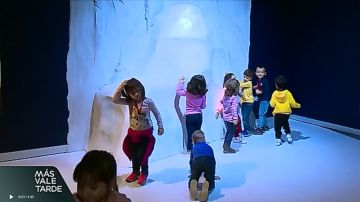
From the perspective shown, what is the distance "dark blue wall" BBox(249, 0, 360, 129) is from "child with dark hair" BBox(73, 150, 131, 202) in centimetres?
412

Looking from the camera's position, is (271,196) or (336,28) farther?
(336,28)

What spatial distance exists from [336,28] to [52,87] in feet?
11.1

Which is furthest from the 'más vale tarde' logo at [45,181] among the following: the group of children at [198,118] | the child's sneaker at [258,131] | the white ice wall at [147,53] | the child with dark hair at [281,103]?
the child's sneaker at [258,131]

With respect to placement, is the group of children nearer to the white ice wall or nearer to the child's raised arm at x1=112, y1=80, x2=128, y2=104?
the child's raised arm at x1=112, y1=80, x2=128, y2=104

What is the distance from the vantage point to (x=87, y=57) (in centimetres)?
469

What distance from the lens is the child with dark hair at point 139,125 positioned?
147 inches

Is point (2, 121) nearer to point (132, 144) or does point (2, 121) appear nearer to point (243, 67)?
point (132, 144)

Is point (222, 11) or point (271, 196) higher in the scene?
point (222, 11)

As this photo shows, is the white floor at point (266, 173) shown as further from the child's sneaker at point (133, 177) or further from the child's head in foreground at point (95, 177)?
the child's head in foreground at point (95, 177)

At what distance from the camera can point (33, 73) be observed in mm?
4469

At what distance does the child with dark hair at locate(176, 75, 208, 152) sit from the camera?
4.37 m

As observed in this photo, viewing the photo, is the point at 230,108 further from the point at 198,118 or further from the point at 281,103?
the point at 281,103

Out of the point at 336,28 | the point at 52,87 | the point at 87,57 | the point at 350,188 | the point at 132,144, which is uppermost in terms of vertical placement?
the point at 336,28

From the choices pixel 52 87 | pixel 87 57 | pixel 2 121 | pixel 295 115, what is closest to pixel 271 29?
pixel 295 115
